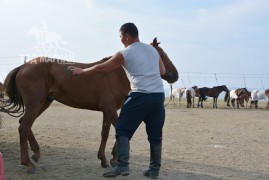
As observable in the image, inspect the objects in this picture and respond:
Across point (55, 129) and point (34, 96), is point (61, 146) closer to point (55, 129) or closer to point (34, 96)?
point (34, 96)

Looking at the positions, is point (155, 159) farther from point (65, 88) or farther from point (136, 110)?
point (65, 88)

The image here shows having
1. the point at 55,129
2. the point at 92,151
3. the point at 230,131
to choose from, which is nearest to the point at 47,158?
the point at 92,151

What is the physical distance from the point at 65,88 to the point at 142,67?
1797 mm

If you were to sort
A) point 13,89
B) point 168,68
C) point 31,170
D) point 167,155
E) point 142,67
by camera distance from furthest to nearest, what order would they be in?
point 167,155 → point 13,89 → point 168,68 → point 31,170 → point 142,67

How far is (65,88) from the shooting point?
20.4ft

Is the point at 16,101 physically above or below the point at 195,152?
above

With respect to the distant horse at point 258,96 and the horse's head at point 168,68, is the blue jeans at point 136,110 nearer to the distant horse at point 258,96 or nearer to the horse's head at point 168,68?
the horse's head at point 168,68

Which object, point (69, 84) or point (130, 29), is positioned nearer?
point (130, 29)

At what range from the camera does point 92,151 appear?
7.98 meters

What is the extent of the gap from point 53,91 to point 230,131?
7.39 metres

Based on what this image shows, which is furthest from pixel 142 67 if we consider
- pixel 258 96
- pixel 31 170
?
pixel 258 96

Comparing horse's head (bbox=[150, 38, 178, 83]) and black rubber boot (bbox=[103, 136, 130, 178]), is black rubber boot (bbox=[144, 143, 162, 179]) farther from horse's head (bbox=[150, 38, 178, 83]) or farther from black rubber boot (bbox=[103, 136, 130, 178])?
horse's head (bbox=[150, 38, 178, 83])

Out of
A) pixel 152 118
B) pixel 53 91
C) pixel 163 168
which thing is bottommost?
pixel 163 168

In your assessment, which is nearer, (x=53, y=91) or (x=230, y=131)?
(x=53, y=91)
